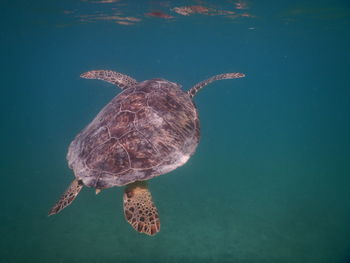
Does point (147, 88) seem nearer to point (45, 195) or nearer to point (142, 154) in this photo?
point (142, 154)

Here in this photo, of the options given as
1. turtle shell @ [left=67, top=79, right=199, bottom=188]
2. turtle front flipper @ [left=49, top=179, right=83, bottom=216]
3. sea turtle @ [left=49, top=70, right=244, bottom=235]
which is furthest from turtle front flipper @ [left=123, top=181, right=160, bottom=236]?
turtle front flipper @ [left=49, top=179, right=83, bottom=216]

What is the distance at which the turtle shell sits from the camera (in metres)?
3.84

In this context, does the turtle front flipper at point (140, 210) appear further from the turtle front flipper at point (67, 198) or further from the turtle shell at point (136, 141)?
the turtle front flipper at point (67, 198)

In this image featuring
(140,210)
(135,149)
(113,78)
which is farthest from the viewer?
(113,78)

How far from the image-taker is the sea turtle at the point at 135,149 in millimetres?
A: 3799

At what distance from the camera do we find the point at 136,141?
4027 millimetres

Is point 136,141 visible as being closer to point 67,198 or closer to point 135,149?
point 135,149

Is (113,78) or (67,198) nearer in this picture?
(67,198)

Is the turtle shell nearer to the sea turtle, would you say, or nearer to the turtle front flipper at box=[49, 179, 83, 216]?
the sea turtle

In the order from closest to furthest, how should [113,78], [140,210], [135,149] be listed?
[140,210], [135,149], [113,78]

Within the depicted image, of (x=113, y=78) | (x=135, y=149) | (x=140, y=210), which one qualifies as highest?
(x=113, y=78)

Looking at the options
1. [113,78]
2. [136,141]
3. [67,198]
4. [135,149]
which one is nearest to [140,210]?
[135,149]

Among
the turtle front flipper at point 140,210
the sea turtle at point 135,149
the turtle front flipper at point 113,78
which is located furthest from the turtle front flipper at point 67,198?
the turtle front flipper at point 113,78

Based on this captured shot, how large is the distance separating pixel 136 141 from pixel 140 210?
3.89 feet
